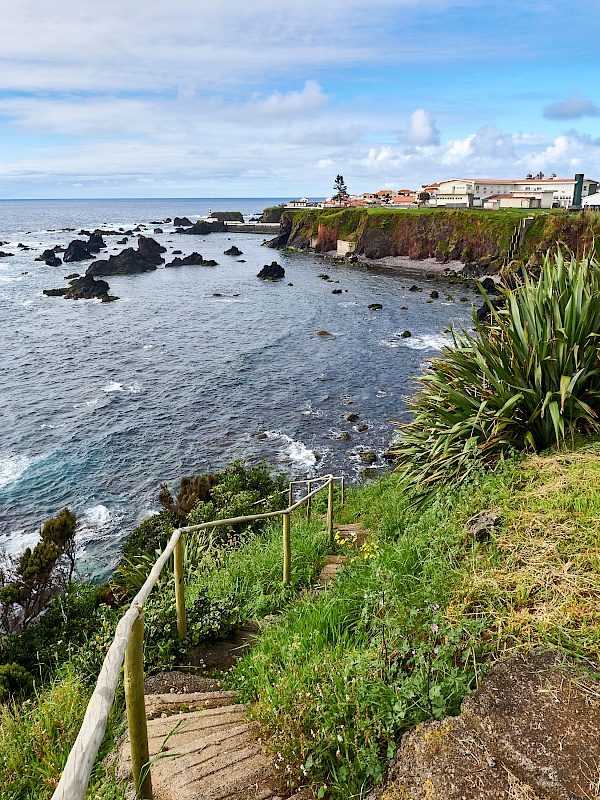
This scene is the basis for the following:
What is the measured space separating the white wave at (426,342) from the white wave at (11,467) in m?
25.3

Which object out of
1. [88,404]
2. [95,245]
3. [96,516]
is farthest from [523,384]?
[95,245]

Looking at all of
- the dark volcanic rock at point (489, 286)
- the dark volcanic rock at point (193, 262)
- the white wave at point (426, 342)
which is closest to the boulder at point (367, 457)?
the white wave at point (426, 342)

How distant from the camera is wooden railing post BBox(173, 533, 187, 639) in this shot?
203 inches

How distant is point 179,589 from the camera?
5219mm

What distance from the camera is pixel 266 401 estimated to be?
98.5 ft

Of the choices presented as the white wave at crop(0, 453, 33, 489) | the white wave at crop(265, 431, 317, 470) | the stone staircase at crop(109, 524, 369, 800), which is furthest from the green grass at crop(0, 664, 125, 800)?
the white wave at crop(0, 453, 33, 489)

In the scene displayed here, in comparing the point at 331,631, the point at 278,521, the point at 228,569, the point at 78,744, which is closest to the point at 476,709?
the point at 331,631

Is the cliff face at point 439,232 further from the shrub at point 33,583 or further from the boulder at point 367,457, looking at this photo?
the shrub at point 33,583

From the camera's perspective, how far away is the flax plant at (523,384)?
6.67 meters

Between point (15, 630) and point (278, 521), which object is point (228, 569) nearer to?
point (278, 521)

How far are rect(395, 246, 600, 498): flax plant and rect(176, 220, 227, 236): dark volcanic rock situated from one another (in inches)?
5283

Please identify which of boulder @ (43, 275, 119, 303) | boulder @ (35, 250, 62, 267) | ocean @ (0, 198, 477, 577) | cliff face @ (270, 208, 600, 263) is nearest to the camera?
ocean @ (0, 198, 477, 577)

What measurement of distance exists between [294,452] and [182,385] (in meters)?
11.6

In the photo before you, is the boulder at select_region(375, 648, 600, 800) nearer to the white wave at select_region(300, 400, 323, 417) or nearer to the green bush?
the green bush
